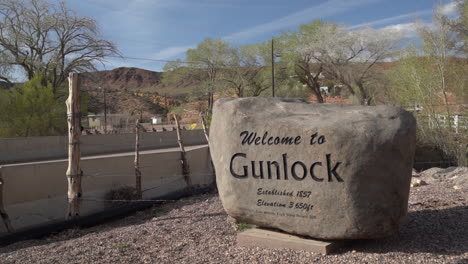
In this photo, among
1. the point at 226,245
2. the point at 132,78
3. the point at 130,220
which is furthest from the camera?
the point at 132,78

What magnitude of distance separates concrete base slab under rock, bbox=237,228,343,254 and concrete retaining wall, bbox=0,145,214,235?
521cm

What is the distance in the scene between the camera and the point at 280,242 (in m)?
5.90

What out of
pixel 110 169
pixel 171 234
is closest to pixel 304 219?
pixel 171 234

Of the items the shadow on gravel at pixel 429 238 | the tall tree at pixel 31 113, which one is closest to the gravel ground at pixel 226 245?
the shadow on gravel at pixel 429 238

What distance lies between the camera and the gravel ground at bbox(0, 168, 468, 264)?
545 centimetres

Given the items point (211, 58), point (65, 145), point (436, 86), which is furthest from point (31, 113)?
point (211, 58)

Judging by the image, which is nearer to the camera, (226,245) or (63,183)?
(226,245)

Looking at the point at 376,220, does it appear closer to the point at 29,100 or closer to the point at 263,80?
the point at 29,100

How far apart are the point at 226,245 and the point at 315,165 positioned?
5.74 feet

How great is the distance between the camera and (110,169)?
487 inches

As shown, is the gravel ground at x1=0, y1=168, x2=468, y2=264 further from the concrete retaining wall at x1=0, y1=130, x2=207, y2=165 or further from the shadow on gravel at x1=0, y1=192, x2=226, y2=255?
the concrete retaining wall at x1=0, y1=130, x2=207, y2=165

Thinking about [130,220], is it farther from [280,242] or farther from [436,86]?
[436,86]

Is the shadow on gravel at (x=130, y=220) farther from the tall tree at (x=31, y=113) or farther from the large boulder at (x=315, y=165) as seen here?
the tall tree at (x=31, y=113)

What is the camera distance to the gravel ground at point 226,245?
17.9ft
